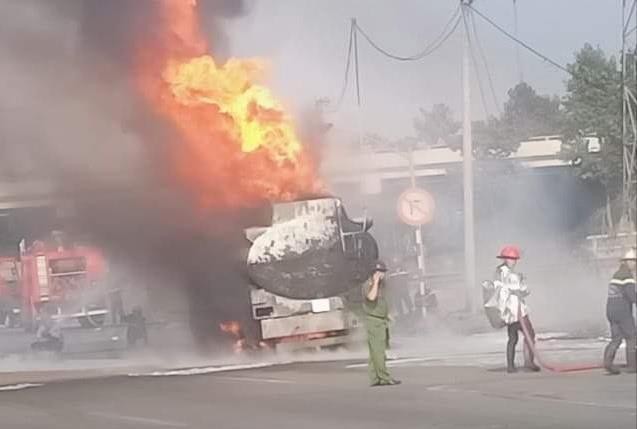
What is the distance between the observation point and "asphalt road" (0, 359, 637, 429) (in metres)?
10.2

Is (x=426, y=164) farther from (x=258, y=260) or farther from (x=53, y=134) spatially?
(x=53, y=134)

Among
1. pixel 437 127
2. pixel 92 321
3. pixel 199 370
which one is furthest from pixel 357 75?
pixel 92 321

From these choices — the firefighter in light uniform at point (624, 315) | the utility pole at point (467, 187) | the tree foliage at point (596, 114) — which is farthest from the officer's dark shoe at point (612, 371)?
the utility pole at point (467, 187)

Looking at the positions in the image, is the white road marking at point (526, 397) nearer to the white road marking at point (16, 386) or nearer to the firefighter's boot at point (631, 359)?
the firefighter's boot at point (631, 359)

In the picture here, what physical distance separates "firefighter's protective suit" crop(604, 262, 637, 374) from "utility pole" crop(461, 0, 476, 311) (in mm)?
4697

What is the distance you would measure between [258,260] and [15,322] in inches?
559

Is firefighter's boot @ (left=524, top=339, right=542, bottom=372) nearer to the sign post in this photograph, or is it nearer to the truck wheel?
the sign post

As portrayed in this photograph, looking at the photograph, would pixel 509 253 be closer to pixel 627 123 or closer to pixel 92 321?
pixel 627 123

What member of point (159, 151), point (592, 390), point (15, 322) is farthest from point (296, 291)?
point (15, 322)

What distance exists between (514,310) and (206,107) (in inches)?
402

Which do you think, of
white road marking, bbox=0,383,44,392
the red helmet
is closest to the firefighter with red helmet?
the red helmet

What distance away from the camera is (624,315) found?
21.3 feet

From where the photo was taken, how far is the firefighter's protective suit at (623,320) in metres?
5.65

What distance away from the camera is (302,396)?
13.4 metres
